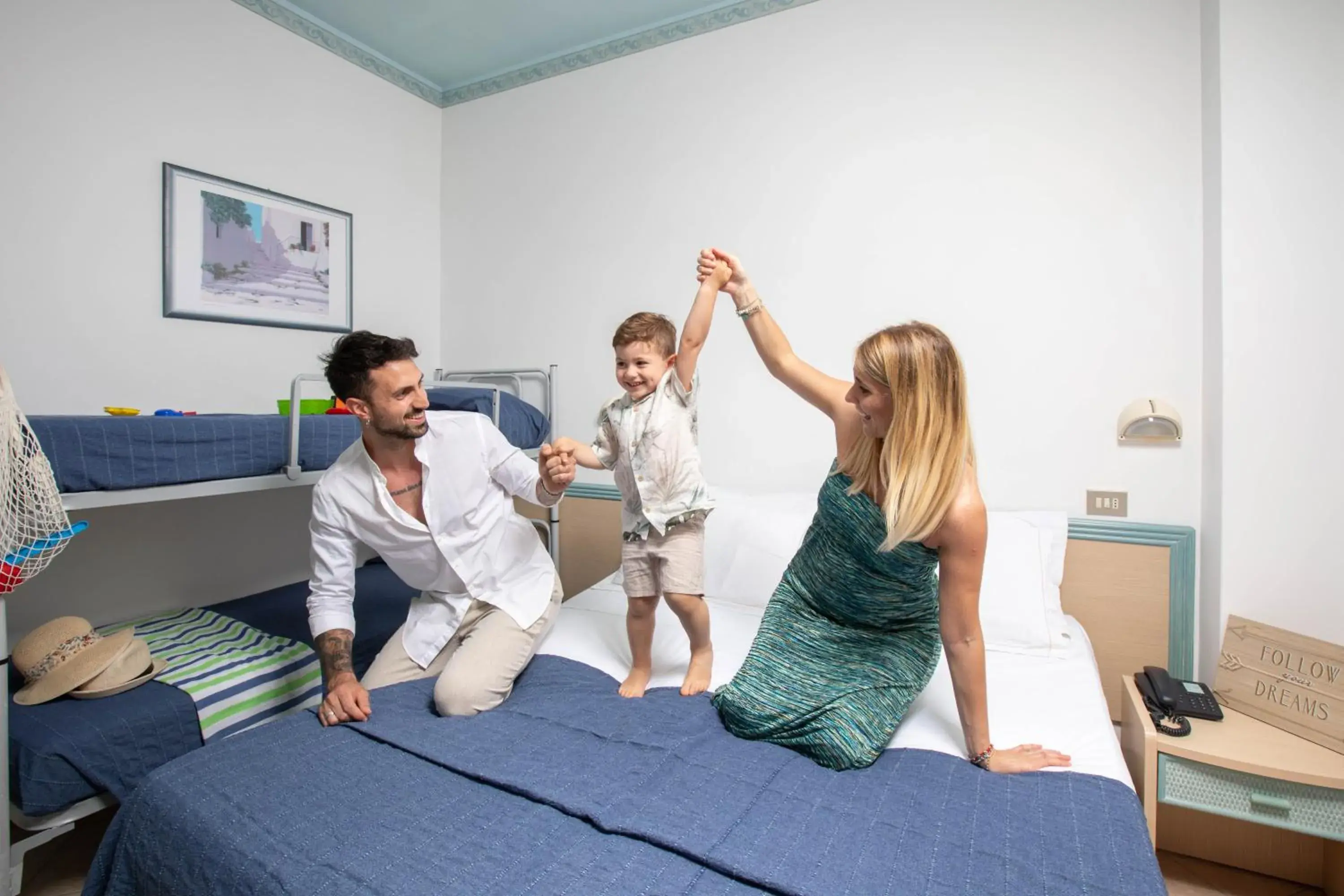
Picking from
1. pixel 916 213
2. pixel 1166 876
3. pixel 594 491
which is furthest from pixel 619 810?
pixel 916 213

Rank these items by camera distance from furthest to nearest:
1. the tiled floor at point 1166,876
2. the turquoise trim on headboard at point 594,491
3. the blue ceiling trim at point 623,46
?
1. the turquoise trim on headboard at point 594,491
2. the blue ceiling trim at point 623,46
3. the tiled floor at point 1166,876

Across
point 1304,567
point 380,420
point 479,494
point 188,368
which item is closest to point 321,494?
point 380,420

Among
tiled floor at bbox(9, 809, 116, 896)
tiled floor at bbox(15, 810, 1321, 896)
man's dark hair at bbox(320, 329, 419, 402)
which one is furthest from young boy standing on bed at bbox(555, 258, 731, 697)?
tiled floor at bbox(9, 809, 116, 896)

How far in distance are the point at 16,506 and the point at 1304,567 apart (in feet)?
9.69

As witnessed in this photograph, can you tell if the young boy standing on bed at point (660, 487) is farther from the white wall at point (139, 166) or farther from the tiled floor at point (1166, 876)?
the white wall at point (139, 166)

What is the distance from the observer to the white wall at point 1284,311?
1.77 meters

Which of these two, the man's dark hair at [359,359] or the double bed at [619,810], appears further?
the man's dark hair at [359,359]

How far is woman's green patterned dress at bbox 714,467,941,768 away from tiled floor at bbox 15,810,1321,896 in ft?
3.27

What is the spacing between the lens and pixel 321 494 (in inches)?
72.5

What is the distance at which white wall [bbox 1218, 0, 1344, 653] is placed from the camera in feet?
Answer: 5.82

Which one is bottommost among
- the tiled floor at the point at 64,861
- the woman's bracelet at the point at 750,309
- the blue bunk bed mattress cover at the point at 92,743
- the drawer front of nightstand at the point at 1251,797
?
the tiled floor at the point at 64,861

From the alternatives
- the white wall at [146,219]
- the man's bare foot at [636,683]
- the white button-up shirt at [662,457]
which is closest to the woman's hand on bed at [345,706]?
the man's bare foot at [636,683]

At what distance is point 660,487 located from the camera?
5.50ft

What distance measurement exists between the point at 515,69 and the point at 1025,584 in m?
2.99
